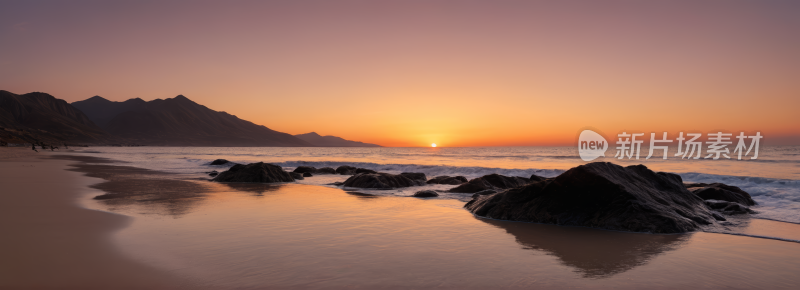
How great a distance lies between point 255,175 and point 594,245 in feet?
52.1

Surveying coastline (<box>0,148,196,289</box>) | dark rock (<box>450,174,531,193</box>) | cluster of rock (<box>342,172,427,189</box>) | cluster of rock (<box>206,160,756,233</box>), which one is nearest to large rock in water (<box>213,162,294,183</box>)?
cluster of rock (<box>342,172,427,189</box>)

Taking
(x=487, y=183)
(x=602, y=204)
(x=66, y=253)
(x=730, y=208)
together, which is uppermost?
(x=602, y=204)

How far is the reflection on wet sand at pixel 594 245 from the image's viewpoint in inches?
204

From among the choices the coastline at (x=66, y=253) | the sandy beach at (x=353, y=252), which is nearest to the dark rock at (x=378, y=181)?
the sandy beach at (x=353, y=252)

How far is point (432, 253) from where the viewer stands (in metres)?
5.59

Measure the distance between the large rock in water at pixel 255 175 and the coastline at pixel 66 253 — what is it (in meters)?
9.23

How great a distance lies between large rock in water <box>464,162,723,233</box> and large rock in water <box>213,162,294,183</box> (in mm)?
12122

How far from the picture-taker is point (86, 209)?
909 centimetres

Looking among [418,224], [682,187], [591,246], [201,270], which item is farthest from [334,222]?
[682,187]

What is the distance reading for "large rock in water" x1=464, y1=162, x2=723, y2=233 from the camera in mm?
7738

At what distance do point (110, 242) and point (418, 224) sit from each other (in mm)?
5213

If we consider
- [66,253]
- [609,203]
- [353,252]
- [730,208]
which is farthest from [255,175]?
[730,208]

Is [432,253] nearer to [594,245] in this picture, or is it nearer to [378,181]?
[594,245]

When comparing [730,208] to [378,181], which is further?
[378,181]
